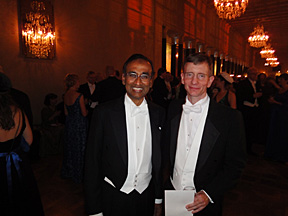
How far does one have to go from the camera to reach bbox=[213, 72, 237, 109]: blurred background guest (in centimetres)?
406

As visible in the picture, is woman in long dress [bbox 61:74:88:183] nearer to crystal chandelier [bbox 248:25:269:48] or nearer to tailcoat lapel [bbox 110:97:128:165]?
tailcoat lapel [bbox 110:97:128:165]

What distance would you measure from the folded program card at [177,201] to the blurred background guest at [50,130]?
14.0 feet

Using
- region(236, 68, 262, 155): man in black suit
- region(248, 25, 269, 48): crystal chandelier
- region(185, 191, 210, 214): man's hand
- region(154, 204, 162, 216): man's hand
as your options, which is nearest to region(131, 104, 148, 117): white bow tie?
region(185, 191, 210, 214): man's hand

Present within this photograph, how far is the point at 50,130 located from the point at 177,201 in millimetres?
4388

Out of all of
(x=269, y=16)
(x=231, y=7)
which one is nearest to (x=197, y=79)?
(x=231, y=7)

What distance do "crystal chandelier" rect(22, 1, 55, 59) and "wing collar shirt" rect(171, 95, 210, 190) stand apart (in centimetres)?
476

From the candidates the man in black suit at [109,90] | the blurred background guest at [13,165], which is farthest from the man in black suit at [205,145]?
the man in black suit at [109,90]

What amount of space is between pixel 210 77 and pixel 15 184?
2.18 meters

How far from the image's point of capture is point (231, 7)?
24.5 ft

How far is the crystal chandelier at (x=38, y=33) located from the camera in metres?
4.85

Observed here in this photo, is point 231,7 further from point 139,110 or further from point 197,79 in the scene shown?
point 139,110

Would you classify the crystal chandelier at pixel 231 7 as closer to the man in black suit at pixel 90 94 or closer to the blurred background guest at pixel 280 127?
the blurred background guest at pixel 280 127

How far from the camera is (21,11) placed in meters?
4.68

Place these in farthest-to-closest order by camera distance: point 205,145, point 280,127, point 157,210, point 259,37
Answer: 1. point 259,37
2. point 280,127
3. point 157,210
4. point 205,145
